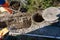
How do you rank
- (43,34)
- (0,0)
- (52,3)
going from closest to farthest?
1. (0,0)
2. (43,34)
3. (52,3)

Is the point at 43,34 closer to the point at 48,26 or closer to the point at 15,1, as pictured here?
the point at 48,26

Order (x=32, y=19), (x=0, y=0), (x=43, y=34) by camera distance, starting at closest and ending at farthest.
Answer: (x=0, y=0), (x=43, y=34), (x=32, y=19)

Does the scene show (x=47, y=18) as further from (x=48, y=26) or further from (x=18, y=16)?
(x=18, y=16)

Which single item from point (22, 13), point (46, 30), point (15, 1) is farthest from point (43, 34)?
point (15, 1)

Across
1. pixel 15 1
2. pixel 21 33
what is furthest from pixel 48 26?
pixel 15 1

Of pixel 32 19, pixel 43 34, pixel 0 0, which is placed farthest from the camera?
pixel 32 19

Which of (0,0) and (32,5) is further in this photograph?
(32,5)

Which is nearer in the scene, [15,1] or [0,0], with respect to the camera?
[0,0]

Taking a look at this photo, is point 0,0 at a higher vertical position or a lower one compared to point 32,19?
higher

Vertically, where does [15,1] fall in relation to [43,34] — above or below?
above
